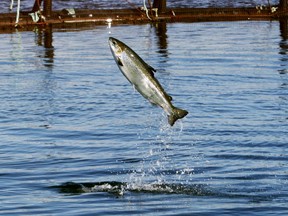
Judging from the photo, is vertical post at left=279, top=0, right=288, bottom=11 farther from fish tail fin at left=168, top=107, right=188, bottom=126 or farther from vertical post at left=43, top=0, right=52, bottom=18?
fish tail fin at left=168, top=107, right=188, bottom=126

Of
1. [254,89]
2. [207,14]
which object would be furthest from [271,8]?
[254,89]

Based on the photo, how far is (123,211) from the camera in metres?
11.6

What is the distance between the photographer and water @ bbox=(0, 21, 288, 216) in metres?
12.1

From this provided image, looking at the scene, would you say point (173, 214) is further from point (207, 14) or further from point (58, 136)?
point (207, 14)

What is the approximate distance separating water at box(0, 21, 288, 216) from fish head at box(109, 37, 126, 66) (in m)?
2.06

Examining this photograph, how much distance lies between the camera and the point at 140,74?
10523 millimetres

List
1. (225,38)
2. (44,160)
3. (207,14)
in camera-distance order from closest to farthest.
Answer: (44,160)
(225,38)
(207,14)

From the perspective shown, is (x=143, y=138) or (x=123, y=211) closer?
(x=123, y=211)

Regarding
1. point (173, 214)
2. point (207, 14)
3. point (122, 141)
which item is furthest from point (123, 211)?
point (207, 14)

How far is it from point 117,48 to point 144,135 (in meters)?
6.05

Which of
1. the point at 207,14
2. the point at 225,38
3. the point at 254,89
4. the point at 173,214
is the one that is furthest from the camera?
the point at 207,14

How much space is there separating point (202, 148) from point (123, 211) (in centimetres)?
360

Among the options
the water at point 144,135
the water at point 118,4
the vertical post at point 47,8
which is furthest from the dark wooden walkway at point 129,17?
the water at point 118,4

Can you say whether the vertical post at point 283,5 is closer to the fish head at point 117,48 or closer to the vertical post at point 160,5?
the vertical post at point 160,5
